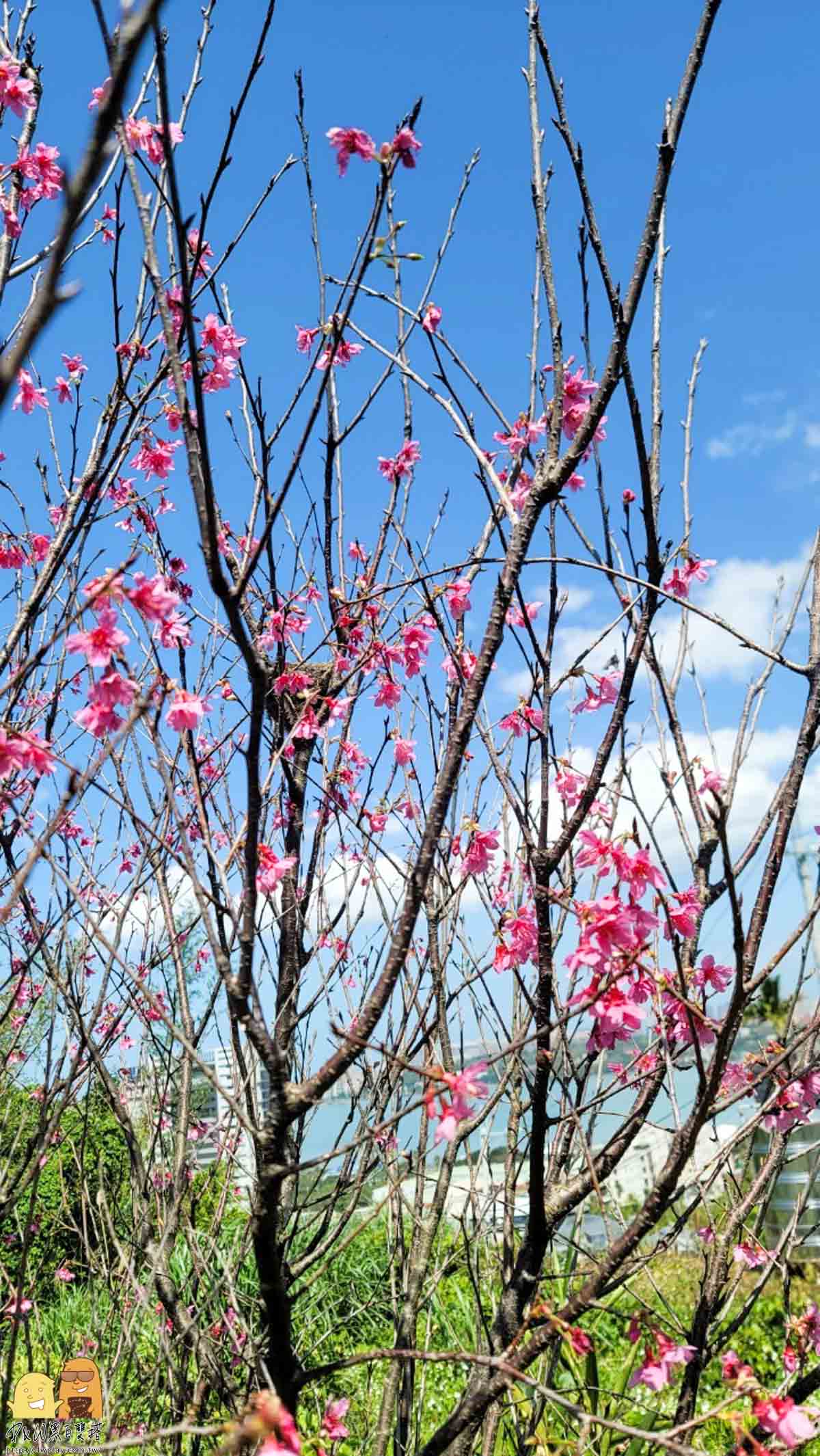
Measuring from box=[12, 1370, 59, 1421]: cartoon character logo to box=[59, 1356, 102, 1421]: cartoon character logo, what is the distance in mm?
205

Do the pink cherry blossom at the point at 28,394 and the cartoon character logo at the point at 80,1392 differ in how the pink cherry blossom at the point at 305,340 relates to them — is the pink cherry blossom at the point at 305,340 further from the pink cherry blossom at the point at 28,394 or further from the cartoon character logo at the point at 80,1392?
the cartoon character logo at the point at 80,1392

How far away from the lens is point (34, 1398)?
2.75 meters

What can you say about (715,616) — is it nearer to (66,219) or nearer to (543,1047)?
(543,1047)

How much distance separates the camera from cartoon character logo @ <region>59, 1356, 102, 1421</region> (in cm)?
298

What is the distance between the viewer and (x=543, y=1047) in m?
1.59

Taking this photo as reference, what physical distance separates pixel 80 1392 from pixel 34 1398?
1.02 feet

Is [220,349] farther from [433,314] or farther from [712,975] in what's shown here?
[712,975]

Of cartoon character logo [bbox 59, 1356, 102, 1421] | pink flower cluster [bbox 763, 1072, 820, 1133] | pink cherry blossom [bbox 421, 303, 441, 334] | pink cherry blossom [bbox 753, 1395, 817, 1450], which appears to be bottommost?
cartoon character logo [bbox 59, 1356, 102, 1421]

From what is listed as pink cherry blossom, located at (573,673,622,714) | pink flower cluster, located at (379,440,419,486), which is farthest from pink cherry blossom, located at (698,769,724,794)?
pink flower cluster, located at (379,440,419,486)

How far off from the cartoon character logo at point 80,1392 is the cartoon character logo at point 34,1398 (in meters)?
0.20

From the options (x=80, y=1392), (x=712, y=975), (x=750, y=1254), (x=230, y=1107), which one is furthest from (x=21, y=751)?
(x=80, y=1392)

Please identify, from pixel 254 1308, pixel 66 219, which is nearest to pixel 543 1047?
pixel 66 219

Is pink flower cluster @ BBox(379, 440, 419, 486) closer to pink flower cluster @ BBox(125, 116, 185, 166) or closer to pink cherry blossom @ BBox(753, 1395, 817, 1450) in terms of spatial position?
pink flower cluster @ BBox(125, 116, 185, 166)

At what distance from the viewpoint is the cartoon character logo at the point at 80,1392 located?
2.98 metres
